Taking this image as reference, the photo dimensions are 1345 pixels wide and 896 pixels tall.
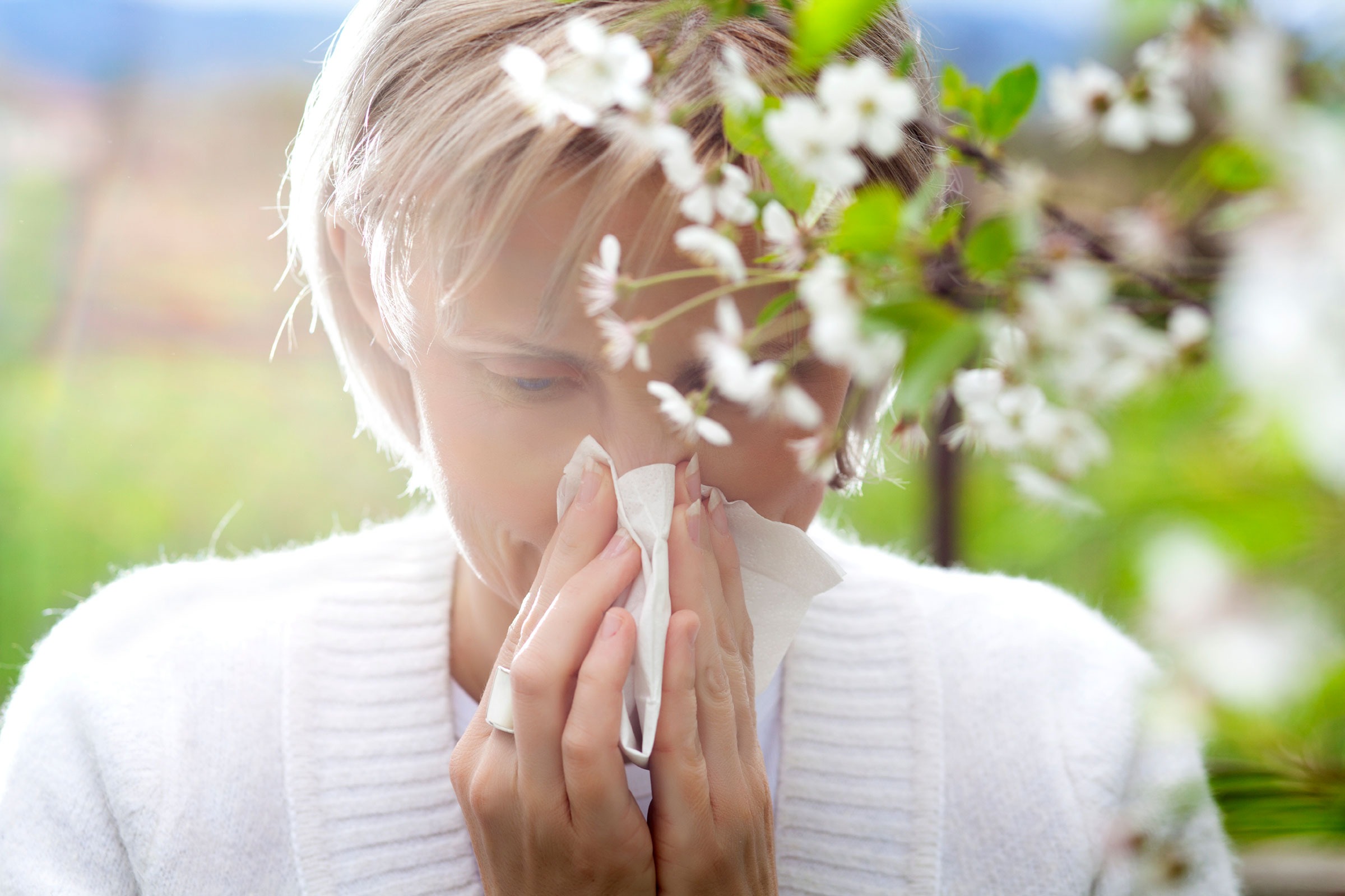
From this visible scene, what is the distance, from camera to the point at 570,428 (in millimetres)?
969

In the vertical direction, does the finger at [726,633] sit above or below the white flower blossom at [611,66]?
below

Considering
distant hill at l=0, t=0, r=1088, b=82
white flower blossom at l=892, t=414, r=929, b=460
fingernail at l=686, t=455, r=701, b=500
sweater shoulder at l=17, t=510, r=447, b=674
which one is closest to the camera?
white flower blossom at l=892, t=414, r=929, b=460

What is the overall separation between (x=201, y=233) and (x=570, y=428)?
2.10m

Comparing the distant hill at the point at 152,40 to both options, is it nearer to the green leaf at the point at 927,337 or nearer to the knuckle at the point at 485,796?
the knuckle at the point at 485,796

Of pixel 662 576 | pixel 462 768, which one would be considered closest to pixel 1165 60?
pixel 662 576

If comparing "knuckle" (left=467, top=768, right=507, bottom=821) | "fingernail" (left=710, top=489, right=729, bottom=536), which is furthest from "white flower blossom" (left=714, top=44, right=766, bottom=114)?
"knuckle" (left=467, top=768, right=507, bottom=821)

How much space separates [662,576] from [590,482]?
116mm

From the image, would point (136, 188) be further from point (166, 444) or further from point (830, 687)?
point (830, 687)

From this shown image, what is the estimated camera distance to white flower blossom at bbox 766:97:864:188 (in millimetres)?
393

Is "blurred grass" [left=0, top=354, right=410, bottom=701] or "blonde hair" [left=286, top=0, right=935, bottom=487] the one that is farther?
"blurred grass" [left=0, top=354, right=410, bottom=701]

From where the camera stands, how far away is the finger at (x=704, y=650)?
2.99ft

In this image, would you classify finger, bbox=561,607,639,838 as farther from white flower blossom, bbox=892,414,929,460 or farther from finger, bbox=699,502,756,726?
white flower blossom, bbox=892,414,929,460

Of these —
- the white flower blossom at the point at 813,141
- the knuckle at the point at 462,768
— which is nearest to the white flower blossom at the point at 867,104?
the white flower blossom at the point at 813,141

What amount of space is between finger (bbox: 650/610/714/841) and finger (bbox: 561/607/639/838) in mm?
34
